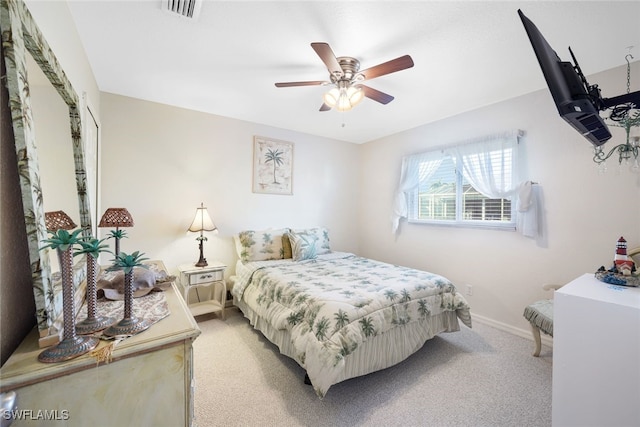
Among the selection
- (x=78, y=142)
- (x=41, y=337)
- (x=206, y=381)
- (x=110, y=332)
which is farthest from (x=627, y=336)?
(x=78, y=142)

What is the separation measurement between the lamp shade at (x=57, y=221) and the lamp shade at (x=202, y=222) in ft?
5.38

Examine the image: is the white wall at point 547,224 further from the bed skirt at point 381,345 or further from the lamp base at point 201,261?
the lamp base at point 201,261

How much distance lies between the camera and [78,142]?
139 centimetres

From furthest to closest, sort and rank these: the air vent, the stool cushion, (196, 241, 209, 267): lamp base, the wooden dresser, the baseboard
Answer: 1. (196, 241, 209, 267): lamp base
2. the baseboard
3. the stool cushion
4. the air vent
5. the wooden dresser

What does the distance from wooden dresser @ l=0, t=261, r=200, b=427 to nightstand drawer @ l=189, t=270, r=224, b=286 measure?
1779mm

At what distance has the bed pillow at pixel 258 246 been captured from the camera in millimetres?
3078

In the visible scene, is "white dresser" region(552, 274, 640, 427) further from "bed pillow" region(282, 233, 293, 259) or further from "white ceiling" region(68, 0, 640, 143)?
"bed pillow" region(282, 233, 293, 259)

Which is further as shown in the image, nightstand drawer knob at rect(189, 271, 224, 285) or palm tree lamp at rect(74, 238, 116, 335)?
nightstand drawer knob at rect(189, 271, 224, 285)

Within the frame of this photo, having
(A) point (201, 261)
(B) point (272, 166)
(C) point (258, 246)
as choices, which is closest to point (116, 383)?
(A) point (201, 261)

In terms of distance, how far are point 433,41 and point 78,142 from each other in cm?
231

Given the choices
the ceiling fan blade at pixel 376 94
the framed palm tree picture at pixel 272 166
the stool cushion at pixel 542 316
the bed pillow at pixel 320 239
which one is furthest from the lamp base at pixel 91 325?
the stool cushion at pixel 542 316

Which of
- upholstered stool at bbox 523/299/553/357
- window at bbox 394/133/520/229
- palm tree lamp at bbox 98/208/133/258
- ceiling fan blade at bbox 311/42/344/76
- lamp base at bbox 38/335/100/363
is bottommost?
upholstered stool at bbox 523/299/553/357

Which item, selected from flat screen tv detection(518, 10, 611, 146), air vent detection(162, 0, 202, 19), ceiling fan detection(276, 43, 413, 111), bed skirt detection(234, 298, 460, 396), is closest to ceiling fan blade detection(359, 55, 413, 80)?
ceiling fan detection(276, 43, 413, 111)

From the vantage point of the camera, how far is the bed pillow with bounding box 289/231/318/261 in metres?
3.11
